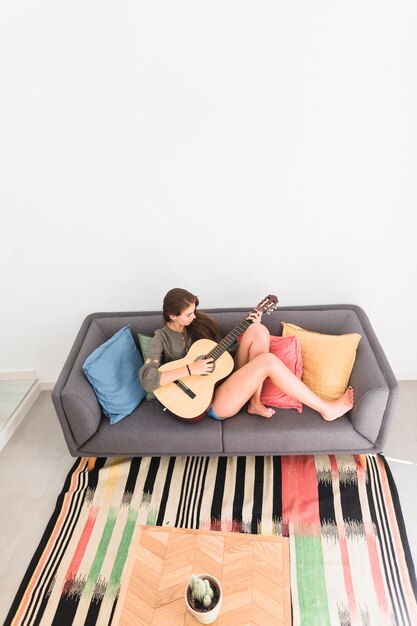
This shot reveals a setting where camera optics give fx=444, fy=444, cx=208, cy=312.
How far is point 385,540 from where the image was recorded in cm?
211

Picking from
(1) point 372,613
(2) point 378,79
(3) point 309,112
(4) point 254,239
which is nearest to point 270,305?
(4) point 254,239

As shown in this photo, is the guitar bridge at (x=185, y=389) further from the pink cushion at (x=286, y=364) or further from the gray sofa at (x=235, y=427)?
the pink cushion at (x=286, y=364)

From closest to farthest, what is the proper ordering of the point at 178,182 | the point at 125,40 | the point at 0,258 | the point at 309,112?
the point at 125,40 → the point at 309,112 → the point at 178,182 → the point at 0,258

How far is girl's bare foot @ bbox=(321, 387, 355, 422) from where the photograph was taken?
2.26 metres

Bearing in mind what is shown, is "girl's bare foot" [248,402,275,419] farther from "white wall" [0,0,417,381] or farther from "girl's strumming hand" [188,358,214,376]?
"white wall" [0,0,417,381]

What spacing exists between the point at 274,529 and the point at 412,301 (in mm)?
1565

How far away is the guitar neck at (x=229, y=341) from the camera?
7.45ft

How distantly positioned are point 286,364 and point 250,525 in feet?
2.71

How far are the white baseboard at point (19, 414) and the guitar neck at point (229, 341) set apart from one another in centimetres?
146

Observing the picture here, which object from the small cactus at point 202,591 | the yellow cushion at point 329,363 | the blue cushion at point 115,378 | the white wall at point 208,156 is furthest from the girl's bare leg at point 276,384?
the small cactus at point 202,591

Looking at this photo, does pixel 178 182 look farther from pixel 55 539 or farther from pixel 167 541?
pixel 55 539

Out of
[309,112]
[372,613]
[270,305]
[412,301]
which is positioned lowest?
[372,613]

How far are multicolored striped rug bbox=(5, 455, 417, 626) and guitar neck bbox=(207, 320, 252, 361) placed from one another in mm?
674

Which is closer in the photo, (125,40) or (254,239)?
(125,40)
